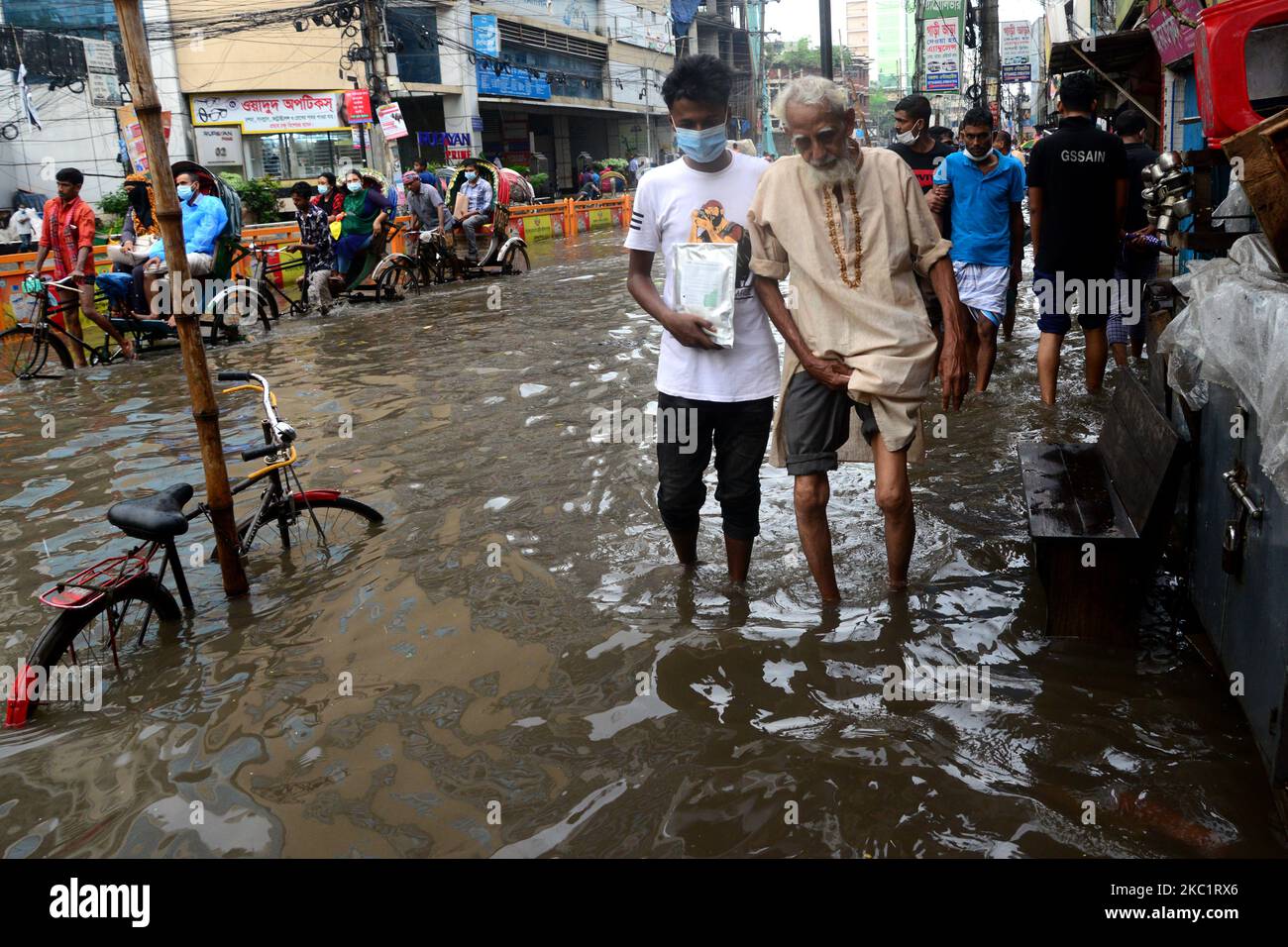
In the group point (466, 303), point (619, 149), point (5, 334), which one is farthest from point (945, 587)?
point (619, 149)

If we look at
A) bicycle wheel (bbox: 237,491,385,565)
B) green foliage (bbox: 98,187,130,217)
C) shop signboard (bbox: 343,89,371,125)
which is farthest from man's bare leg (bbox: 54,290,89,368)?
green foliage (bbox: 98,187,130,217)

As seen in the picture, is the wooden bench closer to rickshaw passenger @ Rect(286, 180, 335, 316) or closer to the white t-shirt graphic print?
the white t-shirt graphic print

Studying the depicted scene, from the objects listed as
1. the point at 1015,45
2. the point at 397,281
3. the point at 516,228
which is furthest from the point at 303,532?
the point at 1015,45

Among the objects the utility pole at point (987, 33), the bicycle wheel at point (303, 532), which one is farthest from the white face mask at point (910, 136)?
the utility pole at point (987, 33)

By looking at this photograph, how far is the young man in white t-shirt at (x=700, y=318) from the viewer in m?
3.80

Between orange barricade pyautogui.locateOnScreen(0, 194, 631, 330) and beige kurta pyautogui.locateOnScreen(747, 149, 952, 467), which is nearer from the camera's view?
beige kurta pyautogui.locateOnScreen(747, 149, 952, 467)

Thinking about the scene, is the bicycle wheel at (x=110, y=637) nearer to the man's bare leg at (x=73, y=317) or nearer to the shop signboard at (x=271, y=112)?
the man's bare leg at (x=73, y=317)

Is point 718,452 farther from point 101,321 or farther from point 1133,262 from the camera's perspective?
point 101,321

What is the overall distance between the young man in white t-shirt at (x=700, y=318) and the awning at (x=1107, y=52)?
7.53 meters

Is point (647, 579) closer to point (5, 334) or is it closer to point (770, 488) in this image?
point (770, 488)

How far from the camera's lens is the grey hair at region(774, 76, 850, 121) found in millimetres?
3572

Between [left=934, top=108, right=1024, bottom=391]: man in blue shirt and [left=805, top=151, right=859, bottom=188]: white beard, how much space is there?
Result: 3.32 meters
